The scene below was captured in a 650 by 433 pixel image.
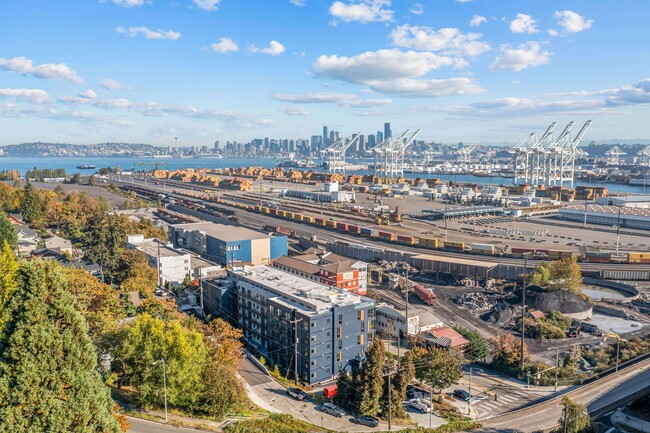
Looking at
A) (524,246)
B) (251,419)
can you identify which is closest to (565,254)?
(524,246)

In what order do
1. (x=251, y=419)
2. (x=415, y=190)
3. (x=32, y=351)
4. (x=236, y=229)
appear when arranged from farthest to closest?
(x=415, y=190) → (x=236, y=229) → (x=251, y=419) → (x=32, y=351)

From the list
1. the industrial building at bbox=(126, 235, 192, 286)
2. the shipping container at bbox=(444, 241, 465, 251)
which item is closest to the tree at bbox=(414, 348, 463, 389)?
the industrial building at bbox=(126, 235, 192, 286)

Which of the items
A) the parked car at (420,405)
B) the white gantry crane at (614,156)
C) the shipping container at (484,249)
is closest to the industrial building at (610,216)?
the shipping container at (484,249)

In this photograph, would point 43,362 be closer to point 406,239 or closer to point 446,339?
point 446,339

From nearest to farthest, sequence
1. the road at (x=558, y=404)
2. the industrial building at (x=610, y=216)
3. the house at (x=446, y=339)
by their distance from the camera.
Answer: the road at (x=558, y=404)
the house at (x=446, y=339)
the industrial building at (x=610, y=216)

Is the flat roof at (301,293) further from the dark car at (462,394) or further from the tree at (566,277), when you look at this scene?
the tree at (566,277)

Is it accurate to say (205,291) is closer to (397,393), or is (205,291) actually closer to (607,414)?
(397,393)

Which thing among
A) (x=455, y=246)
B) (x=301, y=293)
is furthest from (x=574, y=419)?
(x=455, y=246)

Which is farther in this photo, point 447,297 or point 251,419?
point 447,297
